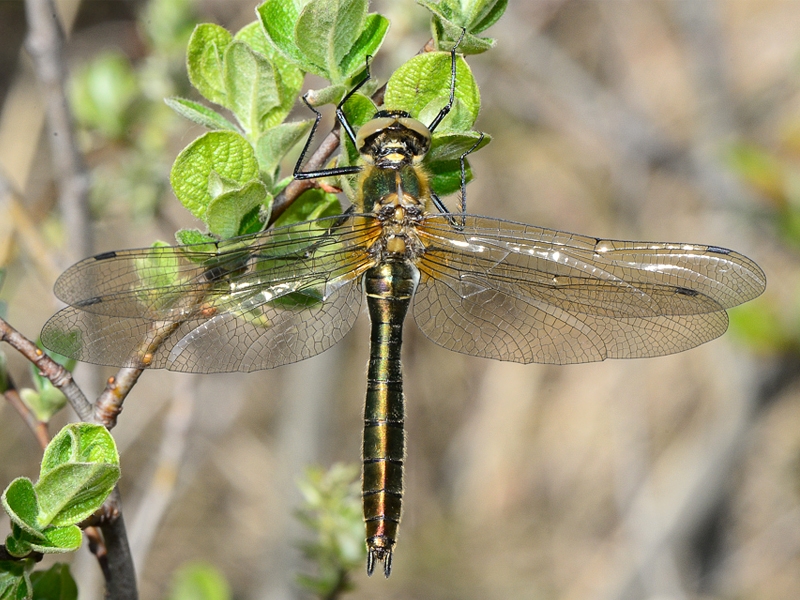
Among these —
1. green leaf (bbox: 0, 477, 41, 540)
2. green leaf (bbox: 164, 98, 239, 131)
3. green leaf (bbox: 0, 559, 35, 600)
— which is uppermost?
green leaf (bbox: 164, 98, 239, 131)

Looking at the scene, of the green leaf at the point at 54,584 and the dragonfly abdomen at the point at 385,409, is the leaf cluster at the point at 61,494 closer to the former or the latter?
the green leaf at the point at 54,584

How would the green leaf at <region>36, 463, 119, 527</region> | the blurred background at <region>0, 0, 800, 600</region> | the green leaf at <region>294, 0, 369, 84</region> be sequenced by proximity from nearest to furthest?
the green leaf at <region>36, 463, 119, 527</region>, the green leaf at <region>294, 0, 369, 84</region>, the blurred background at <region>0, 0, 800, 600</region>

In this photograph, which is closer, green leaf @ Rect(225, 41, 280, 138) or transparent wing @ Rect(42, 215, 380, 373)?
green leaf @ Rect(225, 41, 280, 138)

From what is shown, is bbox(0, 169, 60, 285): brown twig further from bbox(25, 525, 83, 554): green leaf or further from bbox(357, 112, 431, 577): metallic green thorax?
bbox(25, 525, 83, 554): green leaf

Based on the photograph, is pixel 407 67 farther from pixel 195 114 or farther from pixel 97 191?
pixel 97 191

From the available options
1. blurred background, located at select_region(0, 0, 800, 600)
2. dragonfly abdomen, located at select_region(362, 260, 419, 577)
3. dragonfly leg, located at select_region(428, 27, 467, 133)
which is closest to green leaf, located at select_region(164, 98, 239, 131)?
dragonfly leg, located at select_region(428, 27, 467, 133)

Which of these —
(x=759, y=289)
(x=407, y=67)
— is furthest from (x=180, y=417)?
(x=759, y=289)

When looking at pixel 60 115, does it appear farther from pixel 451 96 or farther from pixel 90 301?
pixel 451 96

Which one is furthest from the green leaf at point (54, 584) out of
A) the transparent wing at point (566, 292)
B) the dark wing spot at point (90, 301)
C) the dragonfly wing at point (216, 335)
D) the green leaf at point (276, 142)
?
the transparent wing at point (566, 292)
